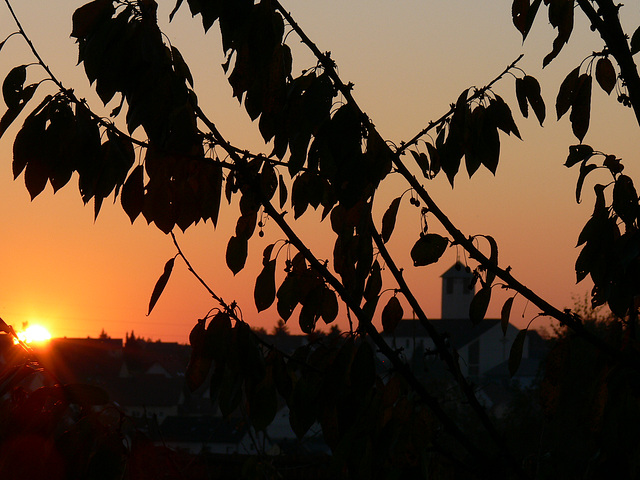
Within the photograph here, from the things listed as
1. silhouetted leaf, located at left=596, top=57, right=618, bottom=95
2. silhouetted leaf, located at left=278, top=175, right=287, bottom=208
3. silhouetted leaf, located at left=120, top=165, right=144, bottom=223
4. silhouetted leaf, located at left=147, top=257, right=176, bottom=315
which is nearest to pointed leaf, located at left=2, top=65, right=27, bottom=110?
silhouetted leaf, located at left=120, top=165, right=144, bottom=223

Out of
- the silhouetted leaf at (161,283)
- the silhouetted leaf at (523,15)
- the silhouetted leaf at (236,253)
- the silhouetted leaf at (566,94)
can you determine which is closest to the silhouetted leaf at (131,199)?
the silhouetted leaf at (161,283)

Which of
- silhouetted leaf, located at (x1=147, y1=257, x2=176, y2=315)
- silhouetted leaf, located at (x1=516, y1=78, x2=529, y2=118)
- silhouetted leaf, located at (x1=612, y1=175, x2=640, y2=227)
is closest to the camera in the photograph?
silhouetted leaf, located at (x1=147, y1=257, x2=176, y2=315)

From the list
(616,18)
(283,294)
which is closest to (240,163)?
(283,294)

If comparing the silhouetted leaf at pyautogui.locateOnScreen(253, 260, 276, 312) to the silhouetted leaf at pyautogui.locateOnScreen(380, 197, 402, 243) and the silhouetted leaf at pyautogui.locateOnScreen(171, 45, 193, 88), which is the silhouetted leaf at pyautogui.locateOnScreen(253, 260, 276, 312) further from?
the silhouetted leaf at pyautogui.locateOnScreen(171, 45, 193, 88)

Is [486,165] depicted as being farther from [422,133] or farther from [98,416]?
[98,416]

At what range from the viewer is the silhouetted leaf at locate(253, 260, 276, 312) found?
235 cm

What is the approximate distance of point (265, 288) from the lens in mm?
2383

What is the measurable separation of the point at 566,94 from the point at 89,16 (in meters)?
1.40

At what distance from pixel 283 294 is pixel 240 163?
47cm

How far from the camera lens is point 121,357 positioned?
75125 millimetres

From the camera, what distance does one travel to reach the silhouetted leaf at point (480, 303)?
2.40 m

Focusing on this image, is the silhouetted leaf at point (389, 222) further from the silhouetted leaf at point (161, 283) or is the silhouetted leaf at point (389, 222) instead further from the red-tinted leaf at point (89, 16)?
the red-tinted leaf at point (89, 16)

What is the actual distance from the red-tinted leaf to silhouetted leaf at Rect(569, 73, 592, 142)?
1.37 m

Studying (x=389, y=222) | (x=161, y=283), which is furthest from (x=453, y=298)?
(x=161, y=283)
